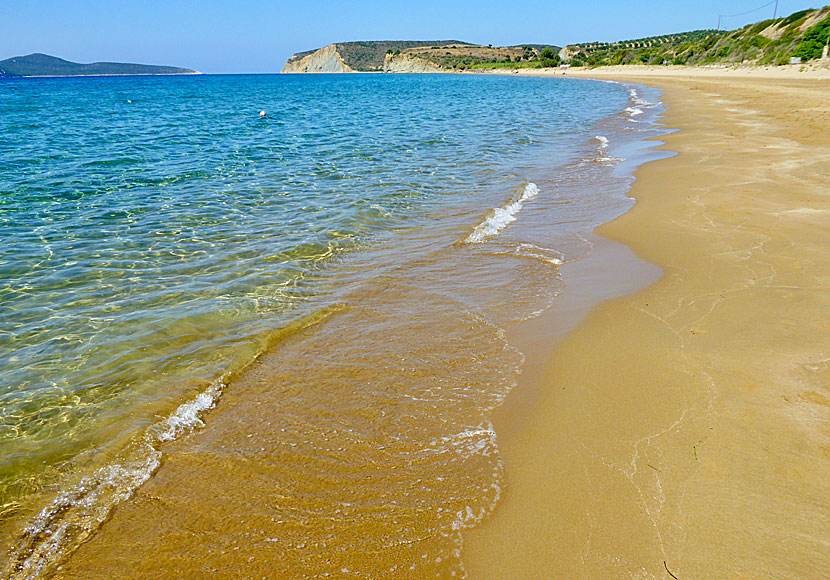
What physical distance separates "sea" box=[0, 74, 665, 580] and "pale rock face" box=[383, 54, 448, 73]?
172809 millimetres

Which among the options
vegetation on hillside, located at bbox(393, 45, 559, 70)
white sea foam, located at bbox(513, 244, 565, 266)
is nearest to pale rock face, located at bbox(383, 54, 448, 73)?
vegetation on hillside, located at bbox(393, 45, 559, 70)

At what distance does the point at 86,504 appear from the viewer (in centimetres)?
296

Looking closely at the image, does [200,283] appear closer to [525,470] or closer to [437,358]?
[437,358]

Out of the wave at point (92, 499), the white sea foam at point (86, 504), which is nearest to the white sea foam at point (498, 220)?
the wave at point (92, 499)

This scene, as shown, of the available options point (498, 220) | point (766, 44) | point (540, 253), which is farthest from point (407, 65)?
point (540, 253)

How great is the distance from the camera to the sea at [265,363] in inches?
106

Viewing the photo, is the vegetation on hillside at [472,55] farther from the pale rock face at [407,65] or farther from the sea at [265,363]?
the sea at [265,363]

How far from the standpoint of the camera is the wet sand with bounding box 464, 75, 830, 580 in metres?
2.43

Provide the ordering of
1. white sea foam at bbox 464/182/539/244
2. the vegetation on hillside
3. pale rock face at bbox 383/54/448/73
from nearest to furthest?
1. white sea foam at bbox 464/182/539/244
2. the vegetation on hillside
3. pale rock face at bbox 383/54/448/73

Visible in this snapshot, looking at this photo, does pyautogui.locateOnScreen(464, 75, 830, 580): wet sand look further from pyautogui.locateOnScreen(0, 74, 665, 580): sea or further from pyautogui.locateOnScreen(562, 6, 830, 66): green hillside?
pyautogui.locateOnScreen(562, 6, 830, 66): green hillside

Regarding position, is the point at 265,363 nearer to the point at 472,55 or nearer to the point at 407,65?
the point at 407,65

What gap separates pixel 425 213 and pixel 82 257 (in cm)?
568

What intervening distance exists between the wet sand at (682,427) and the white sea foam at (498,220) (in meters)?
1.96

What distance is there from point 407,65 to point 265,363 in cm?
19199
